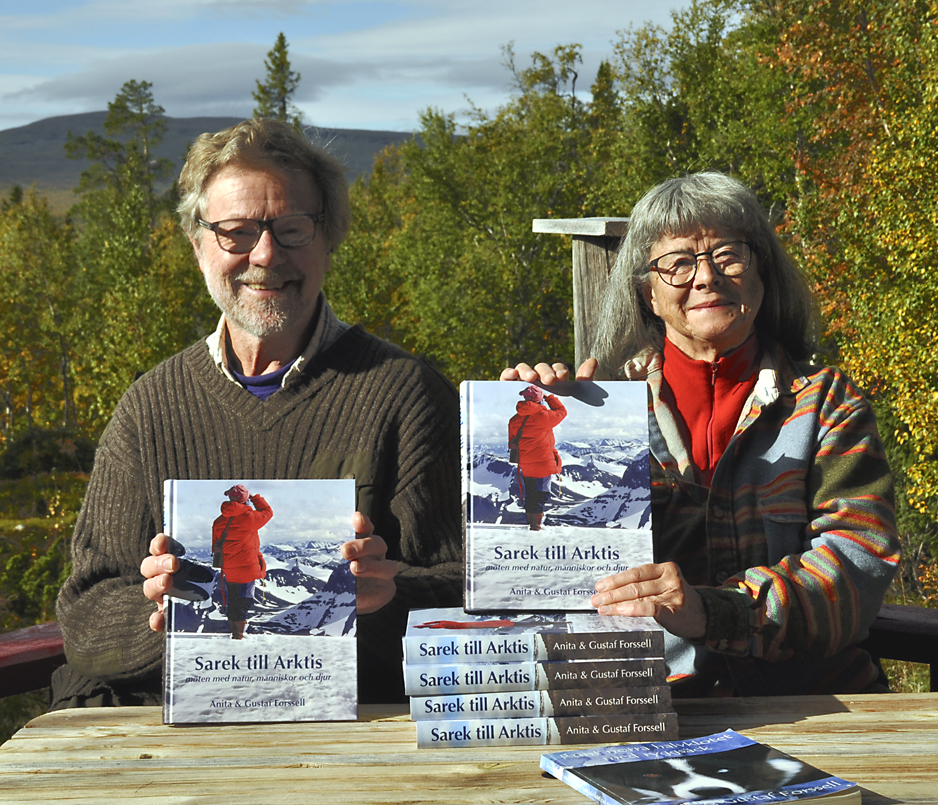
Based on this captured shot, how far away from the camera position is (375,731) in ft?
5.51

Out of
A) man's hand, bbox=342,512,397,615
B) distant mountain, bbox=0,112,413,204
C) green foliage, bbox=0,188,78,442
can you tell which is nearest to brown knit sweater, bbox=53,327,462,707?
man's hand, bbox=342,512,397,615

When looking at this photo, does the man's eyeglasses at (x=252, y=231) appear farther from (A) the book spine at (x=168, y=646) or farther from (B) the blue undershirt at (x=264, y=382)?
(A) the book spine at (x=168, y=646)

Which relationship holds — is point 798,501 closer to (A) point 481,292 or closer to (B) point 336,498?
(B) point 336,498

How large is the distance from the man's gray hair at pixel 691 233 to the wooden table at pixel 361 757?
1057mm

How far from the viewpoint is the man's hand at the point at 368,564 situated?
1.72 m

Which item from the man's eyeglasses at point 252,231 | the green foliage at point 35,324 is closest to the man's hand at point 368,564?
the man's eyeglasses at point 252,231

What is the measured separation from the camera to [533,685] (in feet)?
5.15

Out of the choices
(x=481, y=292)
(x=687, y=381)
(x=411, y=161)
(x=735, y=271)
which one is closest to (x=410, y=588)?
(x=687, y=381)

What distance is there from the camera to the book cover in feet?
5.15

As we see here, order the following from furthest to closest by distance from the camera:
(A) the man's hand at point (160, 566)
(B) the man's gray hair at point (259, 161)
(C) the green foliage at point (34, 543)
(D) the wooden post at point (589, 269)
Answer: (C) the green foliage at point (34, 543), (D) the wooden post at point (589, 269), (B) the man's gray hair at point (259, 161), (A) the man's hand at point (160, 566)

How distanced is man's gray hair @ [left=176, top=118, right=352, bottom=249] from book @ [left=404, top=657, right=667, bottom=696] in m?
1.41

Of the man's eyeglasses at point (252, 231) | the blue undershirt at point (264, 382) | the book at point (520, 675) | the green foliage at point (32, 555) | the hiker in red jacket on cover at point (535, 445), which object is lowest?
the green foliage at point (32, 555)

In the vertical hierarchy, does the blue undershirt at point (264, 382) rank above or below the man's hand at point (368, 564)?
above

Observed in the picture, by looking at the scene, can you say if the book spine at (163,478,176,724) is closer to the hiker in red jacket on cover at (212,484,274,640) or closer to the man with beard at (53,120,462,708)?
the hiker in red jacket on cover at (212,484,274,640)
